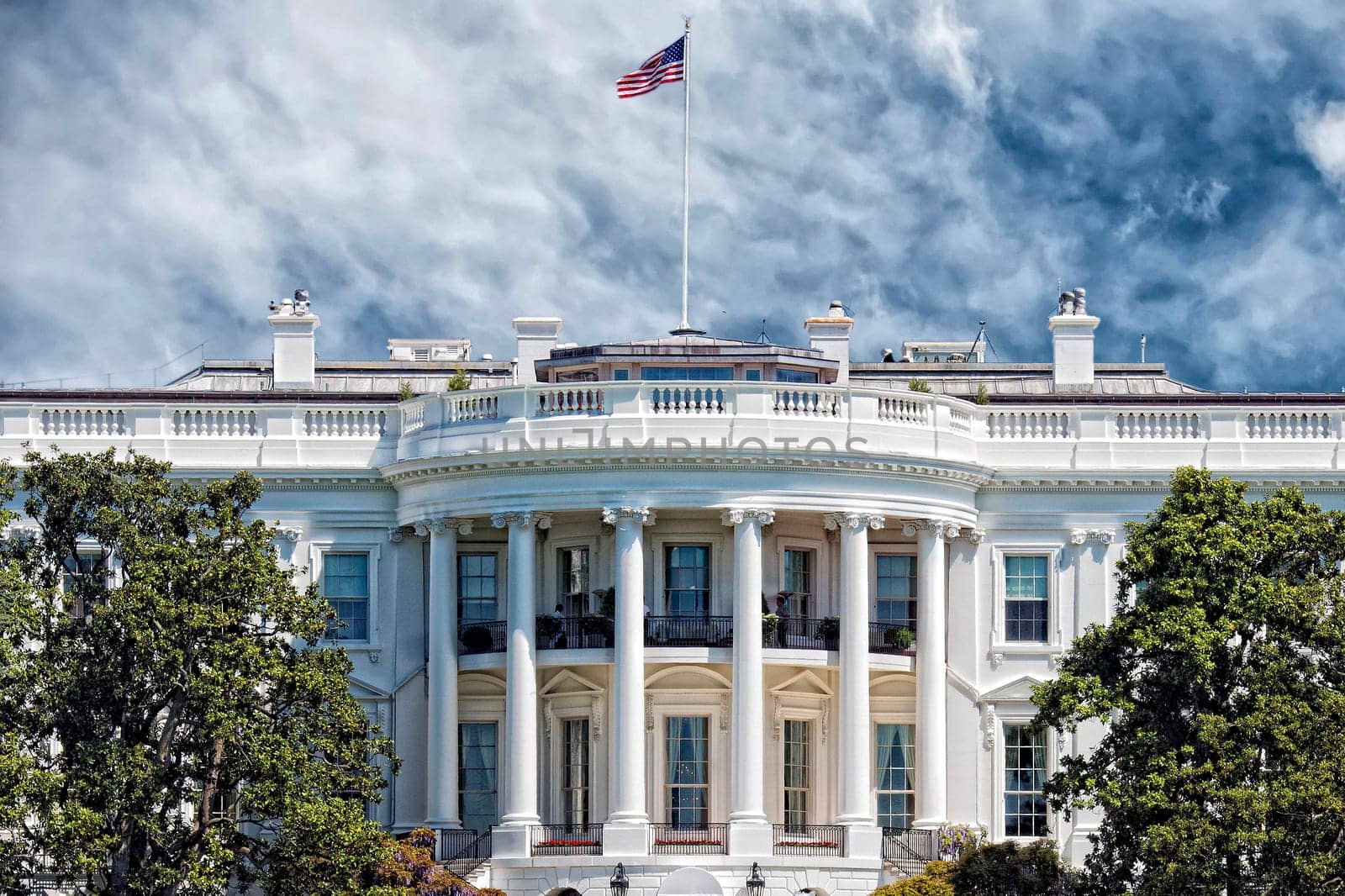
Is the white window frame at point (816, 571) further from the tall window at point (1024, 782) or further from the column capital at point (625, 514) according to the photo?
the tall window at point (1024, 782)

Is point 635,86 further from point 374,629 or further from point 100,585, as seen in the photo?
point 100,585

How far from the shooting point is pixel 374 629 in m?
63.8

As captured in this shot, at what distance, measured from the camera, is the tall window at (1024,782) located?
62812mm

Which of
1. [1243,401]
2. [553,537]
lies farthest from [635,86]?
[1243,401]

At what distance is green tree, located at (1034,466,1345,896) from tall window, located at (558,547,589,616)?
11.8 metres

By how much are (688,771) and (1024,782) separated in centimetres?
710

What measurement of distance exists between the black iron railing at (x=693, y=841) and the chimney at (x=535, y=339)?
12983mm

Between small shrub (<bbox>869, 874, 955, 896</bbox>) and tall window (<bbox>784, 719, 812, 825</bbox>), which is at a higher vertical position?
tall window (<bbox>784, 719, 812, 825</bbox>)

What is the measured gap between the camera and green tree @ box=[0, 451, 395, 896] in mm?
52469

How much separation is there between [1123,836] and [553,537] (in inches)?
602

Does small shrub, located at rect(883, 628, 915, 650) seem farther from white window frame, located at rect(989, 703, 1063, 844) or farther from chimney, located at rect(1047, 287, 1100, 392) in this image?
chimney, located at rect(1047, 287, 1100, 392)

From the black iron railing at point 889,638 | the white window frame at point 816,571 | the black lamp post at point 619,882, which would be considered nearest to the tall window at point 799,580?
the white window frame at point 816,571

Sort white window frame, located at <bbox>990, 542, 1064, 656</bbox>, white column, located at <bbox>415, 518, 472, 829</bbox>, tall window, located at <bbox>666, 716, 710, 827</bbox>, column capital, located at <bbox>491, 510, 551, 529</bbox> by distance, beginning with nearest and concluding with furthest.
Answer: column capital, located at <bbox>491, 510, 551, 529</bbox> → white column, located at <bbox>415, 518, 472, 829</bbox> → tall window, located at <bbox>666, 716, 710, 827</bbox> → white window frame, located at <bbox>990, 542, 1064, 656</bbox>

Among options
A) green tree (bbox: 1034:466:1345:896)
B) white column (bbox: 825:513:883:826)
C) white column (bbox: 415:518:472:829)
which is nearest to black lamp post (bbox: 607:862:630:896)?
white column (bbox: 415:518:472:829)
